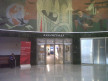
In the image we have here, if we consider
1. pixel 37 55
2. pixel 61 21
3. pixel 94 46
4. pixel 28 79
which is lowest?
pixel 28 79

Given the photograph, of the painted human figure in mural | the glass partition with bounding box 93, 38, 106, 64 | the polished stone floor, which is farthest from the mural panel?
the polished stone floor

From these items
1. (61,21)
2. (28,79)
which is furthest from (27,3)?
(28,79)

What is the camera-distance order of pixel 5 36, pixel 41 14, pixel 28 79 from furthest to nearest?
pixel 41 14
pixel 5 36
pixel 28 79

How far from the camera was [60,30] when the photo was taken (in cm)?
1567

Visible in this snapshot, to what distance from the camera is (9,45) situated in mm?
15531

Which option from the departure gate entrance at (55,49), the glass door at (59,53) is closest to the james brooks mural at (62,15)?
the departure gate entrance at (55,49)

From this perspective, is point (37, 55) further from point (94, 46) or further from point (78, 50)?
point (94, 46)

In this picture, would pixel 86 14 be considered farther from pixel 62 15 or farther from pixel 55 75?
pixel 55 75

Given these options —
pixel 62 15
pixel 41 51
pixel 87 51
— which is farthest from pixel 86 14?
pixel 41 51

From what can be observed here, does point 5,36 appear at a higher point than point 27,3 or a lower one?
lower

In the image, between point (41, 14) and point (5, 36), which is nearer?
point (5, 36)

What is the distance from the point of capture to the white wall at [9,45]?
1523cm

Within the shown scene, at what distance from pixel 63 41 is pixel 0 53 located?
732 cm

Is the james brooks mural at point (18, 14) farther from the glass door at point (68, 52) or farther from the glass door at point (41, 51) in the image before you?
the glass door at point (68, 52)
